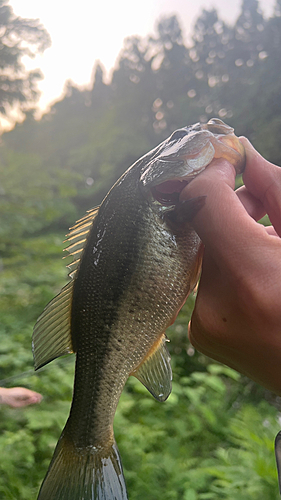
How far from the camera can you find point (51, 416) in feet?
5.32

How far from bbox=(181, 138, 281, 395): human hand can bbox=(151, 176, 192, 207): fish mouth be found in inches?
2.0

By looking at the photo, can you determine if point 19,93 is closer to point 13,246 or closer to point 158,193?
point 13,246

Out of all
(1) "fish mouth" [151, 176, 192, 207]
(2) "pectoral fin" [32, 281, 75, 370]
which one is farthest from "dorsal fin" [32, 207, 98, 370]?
(1) "fish mouth" [151, 176, 192, 207]

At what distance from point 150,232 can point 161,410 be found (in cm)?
166

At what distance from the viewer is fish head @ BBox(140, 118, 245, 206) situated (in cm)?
76

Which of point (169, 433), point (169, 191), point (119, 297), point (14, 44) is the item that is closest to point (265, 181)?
point (169, 191)

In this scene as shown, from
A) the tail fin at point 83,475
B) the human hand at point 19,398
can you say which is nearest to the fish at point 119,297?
the tail fin at point 83,475

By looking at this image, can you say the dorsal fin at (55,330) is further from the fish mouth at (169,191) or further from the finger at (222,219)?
the finger at (222,219)

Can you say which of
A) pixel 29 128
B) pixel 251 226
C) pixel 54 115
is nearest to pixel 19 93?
pixel 29 128

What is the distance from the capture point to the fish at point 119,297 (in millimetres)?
756

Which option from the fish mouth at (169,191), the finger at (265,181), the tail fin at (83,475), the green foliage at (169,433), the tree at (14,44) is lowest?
the green foliage at (169,433)

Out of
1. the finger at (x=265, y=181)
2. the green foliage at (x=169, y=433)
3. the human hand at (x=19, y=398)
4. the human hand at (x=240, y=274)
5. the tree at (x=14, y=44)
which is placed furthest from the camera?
the tree at (x=14, y=44)

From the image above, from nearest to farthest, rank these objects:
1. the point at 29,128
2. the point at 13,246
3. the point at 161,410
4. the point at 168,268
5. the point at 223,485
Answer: the point at 168,268 → the point at 223,485 → the point at 161,410 → the point at 13,246 → the point at 29,128

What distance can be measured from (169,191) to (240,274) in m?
0.30
